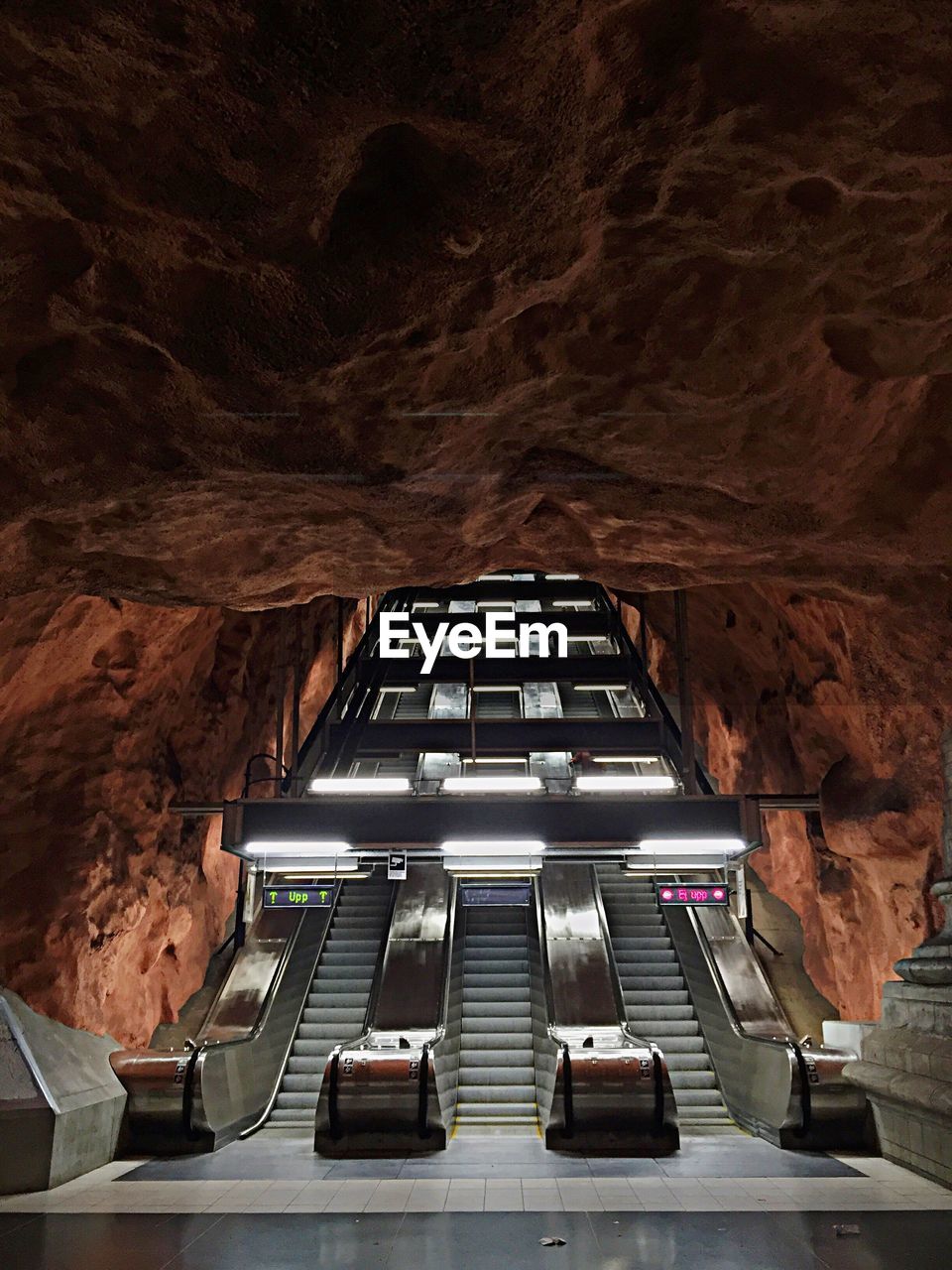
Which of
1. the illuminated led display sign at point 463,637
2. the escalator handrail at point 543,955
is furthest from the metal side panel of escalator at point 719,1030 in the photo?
the illuminated led display sign at point 463,637

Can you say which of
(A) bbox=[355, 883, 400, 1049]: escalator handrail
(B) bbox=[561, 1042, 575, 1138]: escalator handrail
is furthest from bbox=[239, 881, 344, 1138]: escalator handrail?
(B) bbox=[561, 1042, 575, 1138]: escalator handrail

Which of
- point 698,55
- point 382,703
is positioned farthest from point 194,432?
point 382,703

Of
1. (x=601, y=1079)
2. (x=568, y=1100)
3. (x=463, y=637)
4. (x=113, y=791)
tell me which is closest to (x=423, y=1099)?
(x=568, y=1100)

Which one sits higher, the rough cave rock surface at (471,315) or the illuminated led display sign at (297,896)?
the rough cave rock surface at (471,315)

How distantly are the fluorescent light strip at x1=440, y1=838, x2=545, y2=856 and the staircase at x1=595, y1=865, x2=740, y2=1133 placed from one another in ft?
8.46

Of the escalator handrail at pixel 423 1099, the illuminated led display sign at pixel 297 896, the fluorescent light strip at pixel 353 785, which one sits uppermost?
the fluorescent light strip at pixel 353 785

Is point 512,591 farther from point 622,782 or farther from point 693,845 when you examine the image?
point 693,845

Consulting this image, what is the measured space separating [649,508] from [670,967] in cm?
805

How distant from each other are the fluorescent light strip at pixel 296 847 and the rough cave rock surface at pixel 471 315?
82.5 inches

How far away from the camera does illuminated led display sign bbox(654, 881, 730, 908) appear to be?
957 cm

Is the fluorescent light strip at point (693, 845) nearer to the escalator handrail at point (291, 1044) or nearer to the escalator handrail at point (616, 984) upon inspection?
the escalator handrail at point (616, 984)

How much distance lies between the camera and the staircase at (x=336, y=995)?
9.96 m

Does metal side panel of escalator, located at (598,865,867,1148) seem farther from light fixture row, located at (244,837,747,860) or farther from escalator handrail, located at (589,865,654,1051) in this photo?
light fixture row, located at (244,837,747,860)

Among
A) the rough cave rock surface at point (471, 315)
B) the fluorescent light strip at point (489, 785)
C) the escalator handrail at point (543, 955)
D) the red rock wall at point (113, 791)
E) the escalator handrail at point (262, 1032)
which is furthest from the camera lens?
the escalator handrail at point (543, 955)
